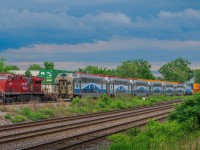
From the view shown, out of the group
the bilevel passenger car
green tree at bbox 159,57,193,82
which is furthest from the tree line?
the bilevel passenger car

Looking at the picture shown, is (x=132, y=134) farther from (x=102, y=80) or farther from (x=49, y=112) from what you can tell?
(x=102, y=80)

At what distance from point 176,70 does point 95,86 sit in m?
124

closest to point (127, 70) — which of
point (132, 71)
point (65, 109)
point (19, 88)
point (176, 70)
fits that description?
point (132, 71)

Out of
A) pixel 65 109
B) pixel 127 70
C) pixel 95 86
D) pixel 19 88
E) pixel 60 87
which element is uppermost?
pixel 127 70

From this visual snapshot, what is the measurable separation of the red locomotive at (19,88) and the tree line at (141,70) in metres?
35.2

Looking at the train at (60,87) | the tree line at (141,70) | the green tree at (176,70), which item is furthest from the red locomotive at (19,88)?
the green tree at (176,70)

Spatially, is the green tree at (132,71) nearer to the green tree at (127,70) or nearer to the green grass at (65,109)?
the green tree at (127,70)

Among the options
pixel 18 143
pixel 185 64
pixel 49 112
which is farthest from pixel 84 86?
pixel 185 64

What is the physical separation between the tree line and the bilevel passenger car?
24.0m

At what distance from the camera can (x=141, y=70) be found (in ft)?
433

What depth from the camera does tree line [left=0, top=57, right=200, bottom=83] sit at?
4725 inches

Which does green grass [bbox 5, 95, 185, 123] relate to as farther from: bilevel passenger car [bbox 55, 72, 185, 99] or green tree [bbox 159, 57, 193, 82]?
green tree [bbox 159, 57, 193, 82]

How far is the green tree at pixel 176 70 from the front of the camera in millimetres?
154250

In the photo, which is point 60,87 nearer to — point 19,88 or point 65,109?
point 19,88
